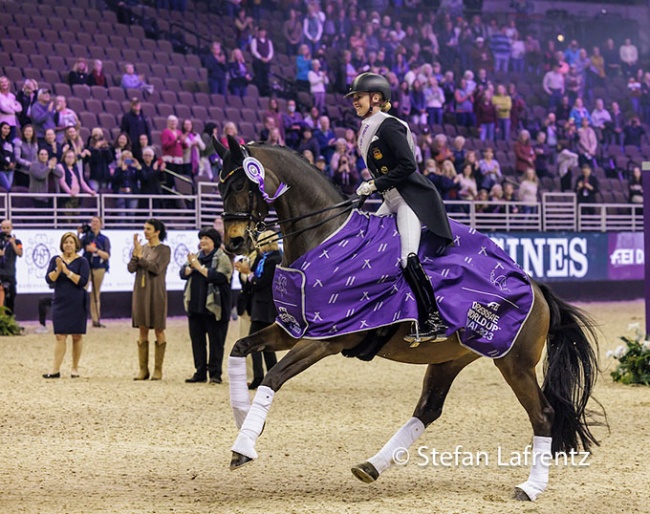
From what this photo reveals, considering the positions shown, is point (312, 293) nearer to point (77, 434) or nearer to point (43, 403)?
point (77, 434)

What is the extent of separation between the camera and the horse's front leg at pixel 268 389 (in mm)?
6297

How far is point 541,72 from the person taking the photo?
104 feet

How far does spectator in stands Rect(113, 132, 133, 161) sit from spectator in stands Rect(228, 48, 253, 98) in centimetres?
508

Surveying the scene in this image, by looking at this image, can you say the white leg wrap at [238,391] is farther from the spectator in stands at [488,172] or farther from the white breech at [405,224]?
the spectator in stands at [488,172]

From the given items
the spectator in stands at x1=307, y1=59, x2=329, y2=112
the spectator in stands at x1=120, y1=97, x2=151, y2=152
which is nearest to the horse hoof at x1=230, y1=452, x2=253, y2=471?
the spectator in stands at x1=120, y1=97, x2=151, y2=152

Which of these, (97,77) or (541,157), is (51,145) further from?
(541,157)

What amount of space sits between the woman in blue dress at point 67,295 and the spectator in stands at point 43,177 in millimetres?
5543

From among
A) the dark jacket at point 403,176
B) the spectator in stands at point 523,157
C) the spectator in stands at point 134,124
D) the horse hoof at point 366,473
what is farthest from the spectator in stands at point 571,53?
the horse hoof at point 366,473

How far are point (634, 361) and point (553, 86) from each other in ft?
65.0

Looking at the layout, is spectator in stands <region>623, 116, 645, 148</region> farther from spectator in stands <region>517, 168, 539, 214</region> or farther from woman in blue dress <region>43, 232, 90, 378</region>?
woman in blue dress <region>43, 232, 90, 378</region>

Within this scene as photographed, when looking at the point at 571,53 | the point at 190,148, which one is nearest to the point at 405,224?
the point at 190,148

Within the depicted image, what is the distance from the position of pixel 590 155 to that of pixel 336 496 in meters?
23.8

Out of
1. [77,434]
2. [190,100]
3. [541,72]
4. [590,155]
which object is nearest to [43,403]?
[77,434]

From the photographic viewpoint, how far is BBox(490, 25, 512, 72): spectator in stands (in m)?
31.1
